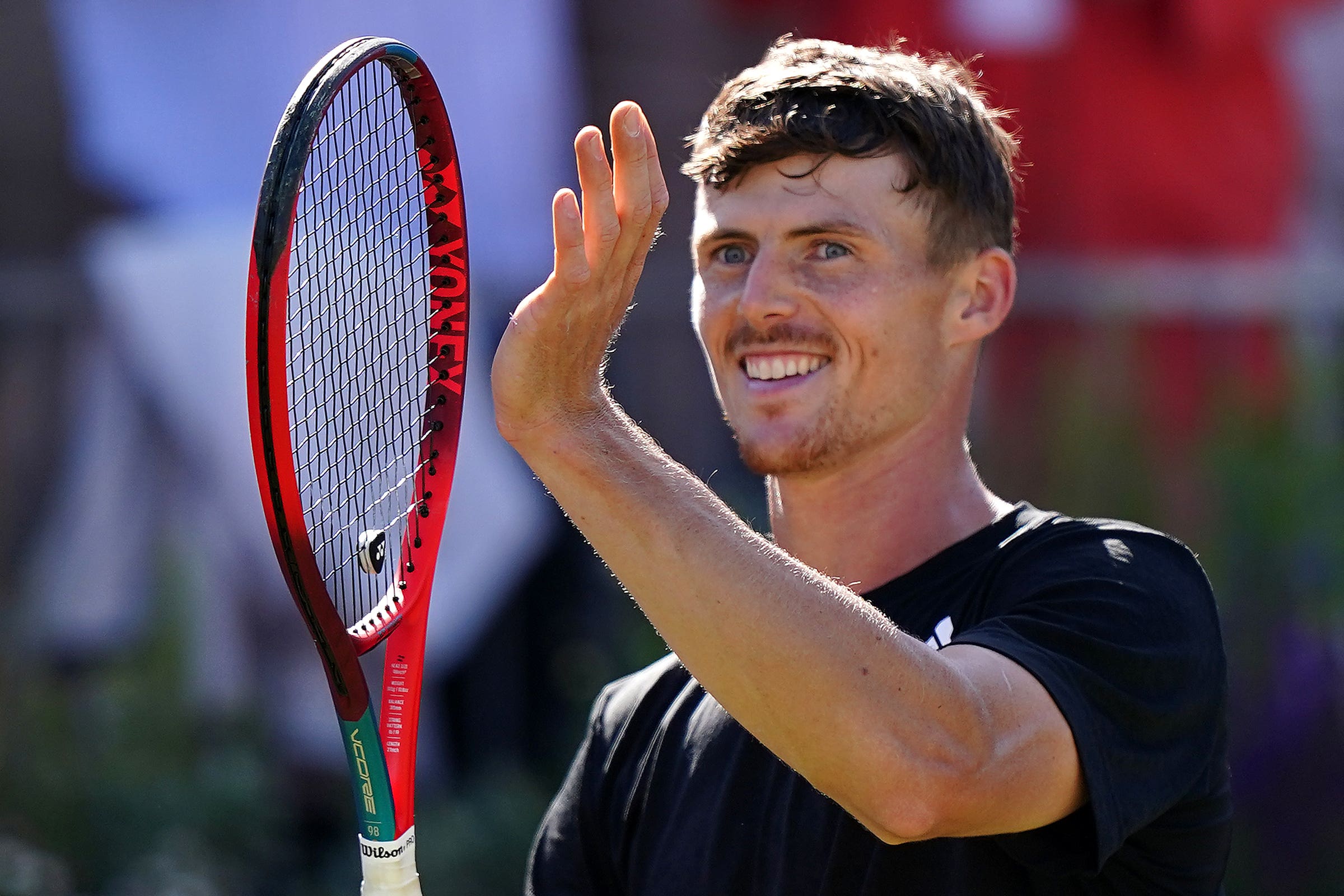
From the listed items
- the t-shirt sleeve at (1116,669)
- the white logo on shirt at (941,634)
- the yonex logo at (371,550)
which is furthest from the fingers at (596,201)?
the white logo on shirt at (941,634)

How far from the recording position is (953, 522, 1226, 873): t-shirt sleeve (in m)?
1.92

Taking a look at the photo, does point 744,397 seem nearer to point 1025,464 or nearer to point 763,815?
point 763,815

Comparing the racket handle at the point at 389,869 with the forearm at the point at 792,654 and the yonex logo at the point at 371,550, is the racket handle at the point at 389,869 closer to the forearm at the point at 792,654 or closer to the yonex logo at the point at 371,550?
the yonex logo at the point at 371,550

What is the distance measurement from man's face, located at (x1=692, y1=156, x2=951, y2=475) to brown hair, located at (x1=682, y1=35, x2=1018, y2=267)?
30 millimetres

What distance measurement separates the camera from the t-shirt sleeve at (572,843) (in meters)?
2.59

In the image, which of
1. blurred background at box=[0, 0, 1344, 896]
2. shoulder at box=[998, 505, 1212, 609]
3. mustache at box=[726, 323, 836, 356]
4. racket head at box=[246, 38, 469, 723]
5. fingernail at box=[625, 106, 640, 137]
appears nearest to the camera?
fingernail at box=[625, 106, 640, 137]

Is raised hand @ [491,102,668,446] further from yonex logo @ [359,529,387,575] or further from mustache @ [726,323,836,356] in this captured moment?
A: mustache @ [726,323,836,356]

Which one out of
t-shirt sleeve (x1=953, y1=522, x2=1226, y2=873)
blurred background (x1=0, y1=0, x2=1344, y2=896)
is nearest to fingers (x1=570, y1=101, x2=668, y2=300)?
t-shirt sleeve (x1=953, y1=522, x2=1226, y2=873)

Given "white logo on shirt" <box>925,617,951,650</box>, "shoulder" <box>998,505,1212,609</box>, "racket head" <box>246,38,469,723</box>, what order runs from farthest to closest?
"white logo on shirt" <box>925,617,951,650</box> → "shoulder" <box>998,505,1212,609</box> → "racket head" <box>246,38,469,723</box>

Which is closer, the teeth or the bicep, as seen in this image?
the bicep

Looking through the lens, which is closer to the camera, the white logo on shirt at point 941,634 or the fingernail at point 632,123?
the fingernail at point 632,123

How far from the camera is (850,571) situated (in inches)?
98.6

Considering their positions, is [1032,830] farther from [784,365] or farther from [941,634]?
[784,365]

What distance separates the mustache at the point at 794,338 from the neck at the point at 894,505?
19 cm
